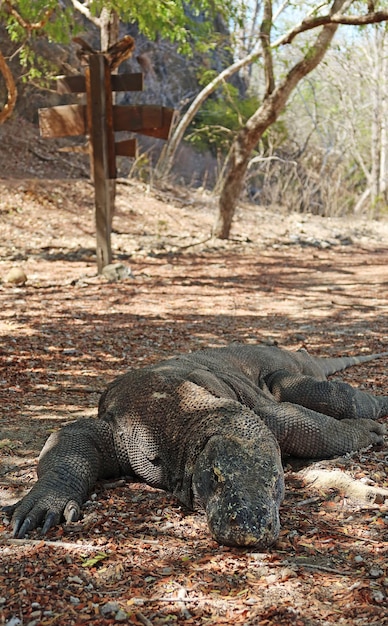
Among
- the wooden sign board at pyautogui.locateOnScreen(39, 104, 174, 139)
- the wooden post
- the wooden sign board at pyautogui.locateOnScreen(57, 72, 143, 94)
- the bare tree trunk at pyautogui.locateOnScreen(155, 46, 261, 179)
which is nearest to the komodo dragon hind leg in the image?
the wooden sign board at pyautogui.locateOnScreen(39, 104, 174, 139)

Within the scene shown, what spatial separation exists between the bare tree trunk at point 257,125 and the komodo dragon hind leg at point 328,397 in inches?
343

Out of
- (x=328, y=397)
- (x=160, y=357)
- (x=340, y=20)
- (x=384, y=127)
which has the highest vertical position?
(x=340, y=20)

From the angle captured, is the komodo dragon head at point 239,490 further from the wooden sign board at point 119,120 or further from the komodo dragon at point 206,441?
the wooden sign board at point 119,120

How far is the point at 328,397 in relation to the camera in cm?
397

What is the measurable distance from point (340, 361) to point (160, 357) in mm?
1369

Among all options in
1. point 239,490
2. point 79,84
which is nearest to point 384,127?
point 79,84

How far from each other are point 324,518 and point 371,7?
8.43 m

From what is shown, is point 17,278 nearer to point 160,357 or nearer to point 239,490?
point 160,357

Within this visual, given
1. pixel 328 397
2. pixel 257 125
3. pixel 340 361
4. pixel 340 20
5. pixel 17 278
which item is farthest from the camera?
pixel 257 125

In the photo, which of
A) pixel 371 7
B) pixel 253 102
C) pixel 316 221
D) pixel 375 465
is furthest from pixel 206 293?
pixel 253 102

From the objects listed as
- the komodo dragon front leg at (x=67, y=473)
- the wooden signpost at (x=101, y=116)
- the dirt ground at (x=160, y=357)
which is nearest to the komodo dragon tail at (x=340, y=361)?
the dirt ground at (x=160, y=357)

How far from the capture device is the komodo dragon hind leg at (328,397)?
3961mm

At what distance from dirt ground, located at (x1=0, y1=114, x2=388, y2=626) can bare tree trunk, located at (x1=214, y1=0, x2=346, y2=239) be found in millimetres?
628

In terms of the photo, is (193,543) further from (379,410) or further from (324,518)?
(379,410)
